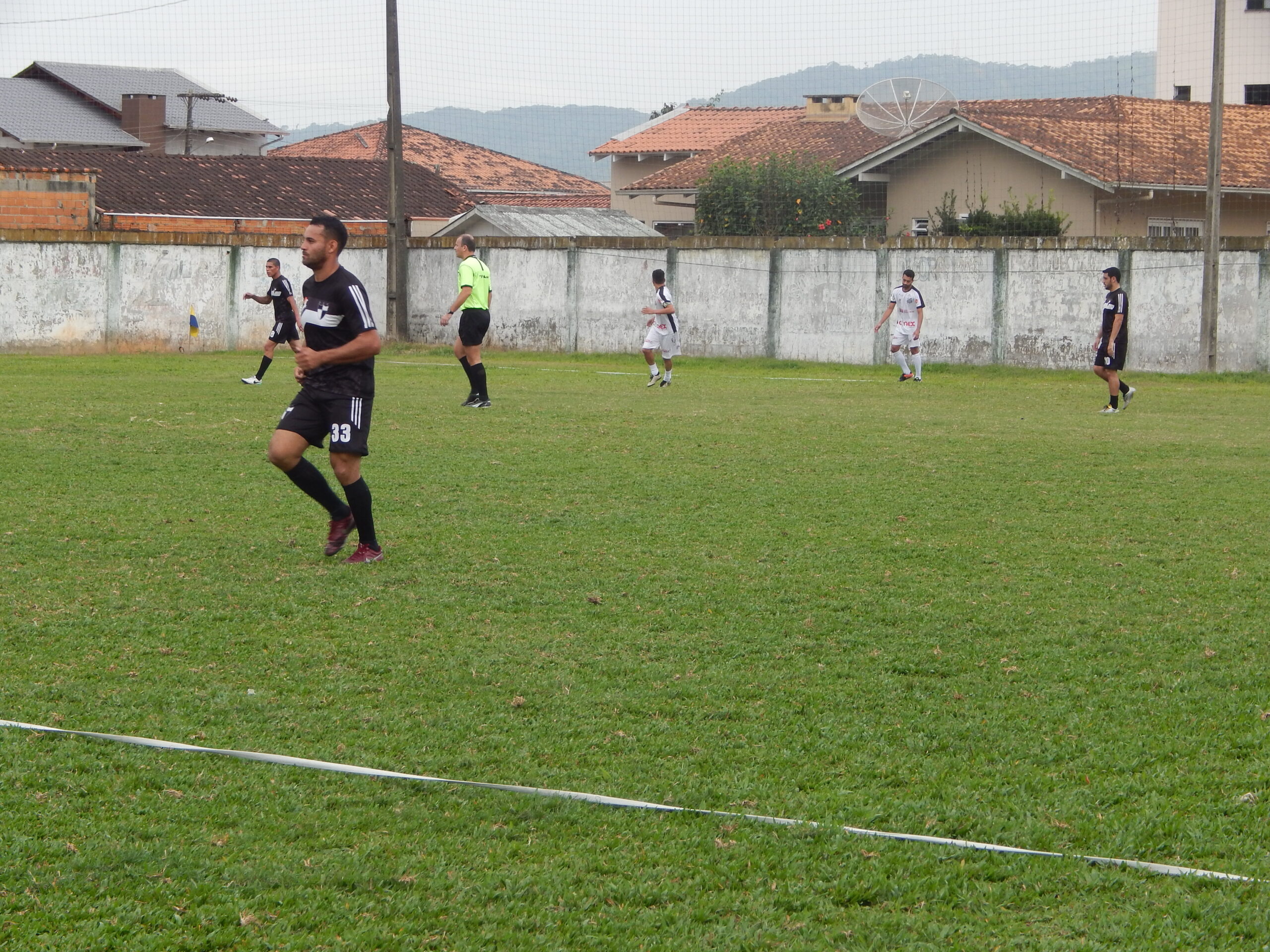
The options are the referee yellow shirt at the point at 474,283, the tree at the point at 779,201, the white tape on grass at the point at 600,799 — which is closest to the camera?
the white tape on grass at the point at 600,799

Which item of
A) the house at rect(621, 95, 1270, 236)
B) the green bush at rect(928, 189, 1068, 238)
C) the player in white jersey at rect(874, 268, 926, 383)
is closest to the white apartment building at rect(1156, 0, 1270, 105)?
the house at rect(621, 95, 1270, 236)

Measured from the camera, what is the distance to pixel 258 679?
5.39m

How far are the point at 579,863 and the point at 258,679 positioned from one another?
2047 mm

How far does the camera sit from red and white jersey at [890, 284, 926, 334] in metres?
20.8

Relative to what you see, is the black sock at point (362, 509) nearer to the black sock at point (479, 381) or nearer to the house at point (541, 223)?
the black sock at point (479, 381)

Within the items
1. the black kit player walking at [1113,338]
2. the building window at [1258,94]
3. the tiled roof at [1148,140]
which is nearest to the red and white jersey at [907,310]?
the black kit player walking at [1113,338]

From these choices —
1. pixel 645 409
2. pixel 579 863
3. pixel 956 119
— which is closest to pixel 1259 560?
pixel 579 863

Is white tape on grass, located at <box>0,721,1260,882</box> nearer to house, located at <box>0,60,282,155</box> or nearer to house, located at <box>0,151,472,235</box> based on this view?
house, located at <box>0,151,472,235</box>

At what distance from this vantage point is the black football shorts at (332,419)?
759 centimetres

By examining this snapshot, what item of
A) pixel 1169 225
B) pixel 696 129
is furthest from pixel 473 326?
pixel 696 129

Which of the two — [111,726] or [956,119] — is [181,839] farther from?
[956,119]

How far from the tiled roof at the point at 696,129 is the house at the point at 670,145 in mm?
18

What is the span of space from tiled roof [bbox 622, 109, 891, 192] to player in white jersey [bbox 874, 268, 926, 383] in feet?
59.1

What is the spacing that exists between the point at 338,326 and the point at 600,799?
4.10 metres
